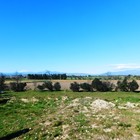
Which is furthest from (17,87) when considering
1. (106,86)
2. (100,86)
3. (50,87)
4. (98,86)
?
(106,86)

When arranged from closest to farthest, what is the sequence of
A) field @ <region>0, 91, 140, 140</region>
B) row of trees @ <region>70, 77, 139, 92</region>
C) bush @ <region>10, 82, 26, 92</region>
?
field @ <region>0, 91, 140, 140</region>
row of trees @ <region>70, 77, 139, 92</region>
bush @ <region>10, 82, 26, 92</region>

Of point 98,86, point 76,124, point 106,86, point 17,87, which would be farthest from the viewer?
point 17,87

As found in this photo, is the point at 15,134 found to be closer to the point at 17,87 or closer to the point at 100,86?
the point at 100,86

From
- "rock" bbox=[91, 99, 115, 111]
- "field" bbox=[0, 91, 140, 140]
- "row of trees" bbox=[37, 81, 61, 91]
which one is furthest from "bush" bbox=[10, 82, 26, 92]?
"rock" bbox=[91, 99, 115, 111]

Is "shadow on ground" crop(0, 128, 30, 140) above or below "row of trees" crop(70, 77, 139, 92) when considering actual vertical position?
below

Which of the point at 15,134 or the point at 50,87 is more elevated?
the point at 50,87

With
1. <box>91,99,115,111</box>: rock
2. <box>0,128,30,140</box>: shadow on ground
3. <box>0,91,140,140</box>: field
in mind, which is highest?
<box>91,99,115,111</box>: rock

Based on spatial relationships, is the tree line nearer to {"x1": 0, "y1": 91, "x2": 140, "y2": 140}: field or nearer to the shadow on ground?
{"x1": 0, "y1": 91, "x2": 140, "y2": 140}: field

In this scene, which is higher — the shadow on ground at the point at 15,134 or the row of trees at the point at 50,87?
the row of trees at the point at 50,87

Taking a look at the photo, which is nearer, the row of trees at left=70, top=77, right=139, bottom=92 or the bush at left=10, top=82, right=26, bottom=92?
the row of trees at left=70, top=77, right=139, bottom=92

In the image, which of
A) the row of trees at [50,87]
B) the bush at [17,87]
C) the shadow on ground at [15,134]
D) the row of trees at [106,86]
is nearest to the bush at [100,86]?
the row of trees at [106,86]

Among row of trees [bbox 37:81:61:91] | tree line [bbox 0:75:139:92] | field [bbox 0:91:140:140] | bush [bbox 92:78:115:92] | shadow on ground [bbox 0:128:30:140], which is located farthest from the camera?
row of trees [bbox 37:81:61:91]

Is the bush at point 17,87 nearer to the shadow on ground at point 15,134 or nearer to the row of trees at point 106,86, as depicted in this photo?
the row of trees at point 106,86

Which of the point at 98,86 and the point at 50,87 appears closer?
the point at 98,86
